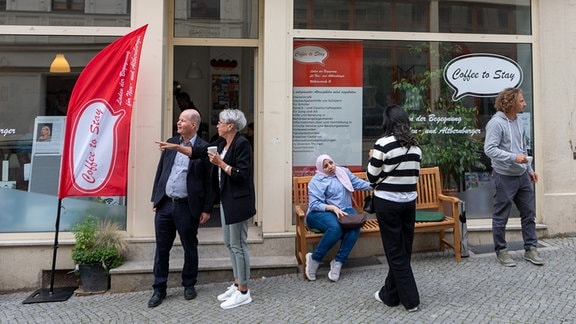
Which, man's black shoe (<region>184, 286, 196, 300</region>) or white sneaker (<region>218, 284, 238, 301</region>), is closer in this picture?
white sneaker (<region>218, 284, 238, 301</region>)

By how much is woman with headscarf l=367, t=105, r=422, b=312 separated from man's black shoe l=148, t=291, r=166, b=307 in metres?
2.30

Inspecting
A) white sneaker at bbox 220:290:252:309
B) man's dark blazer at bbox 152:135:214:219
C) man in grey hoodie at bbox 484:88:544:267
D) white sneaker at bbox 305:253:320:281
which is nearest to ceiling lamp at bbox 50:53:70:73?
man's dark blazer at bbox 152:135:214:219

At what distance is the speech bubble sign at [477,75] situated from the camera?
649cm

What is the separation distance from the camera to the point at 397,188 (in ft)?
13.8

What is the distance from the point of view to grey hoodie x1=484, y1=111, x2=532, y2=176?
17.5 ft

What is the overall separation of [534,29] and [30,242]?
7.02m

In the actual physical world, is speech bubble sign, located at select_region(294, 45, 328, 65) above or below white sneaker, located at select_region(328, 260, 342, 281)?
above

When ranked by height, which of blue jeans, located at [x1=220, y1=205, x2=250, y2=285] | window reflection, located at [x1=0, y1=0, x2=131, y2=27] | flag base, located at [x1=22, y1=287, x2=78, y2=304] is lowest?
flag base, located at [x1=22, y1=287, x2=78, y2=304]

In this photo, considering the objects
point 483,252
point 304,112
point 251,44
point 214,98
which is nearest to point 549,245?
point 483,252

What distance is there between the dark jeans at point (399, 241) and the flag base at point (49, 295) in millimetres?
3479

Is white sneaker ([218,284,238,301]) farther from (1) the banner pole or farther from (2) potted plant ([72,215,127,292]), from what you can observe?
(1) the banner pole

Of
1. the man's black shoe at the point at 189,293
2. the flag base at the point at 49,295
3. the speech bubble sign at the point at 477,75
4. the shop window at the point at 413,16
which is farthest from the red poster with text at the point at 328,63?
the flag base at the point at 49,295

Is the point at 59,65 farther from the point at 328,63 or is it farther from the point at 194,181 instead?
the point at 328,63

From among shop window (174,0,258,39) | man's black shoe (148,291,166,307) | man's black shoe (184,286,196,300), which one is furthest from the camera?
shop window (174,0,258,39)
